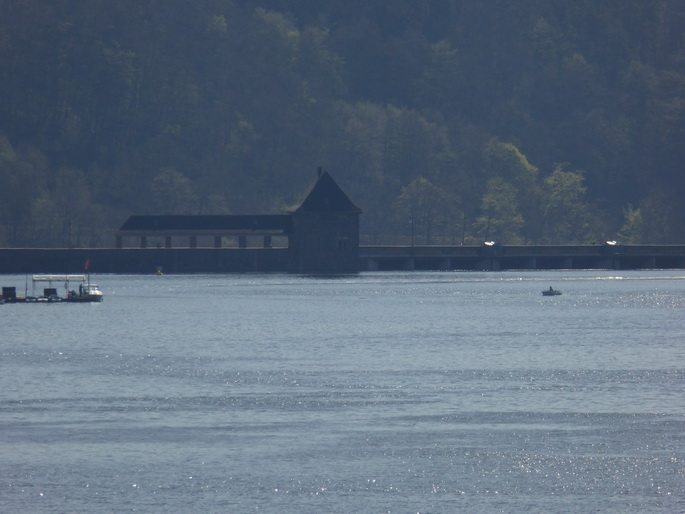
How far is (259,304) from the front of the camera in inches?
4875

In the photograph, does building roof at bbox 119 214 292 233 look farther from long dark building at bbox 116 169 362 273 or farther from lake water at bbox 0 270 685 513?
lake water at bbox 0 270 685 513

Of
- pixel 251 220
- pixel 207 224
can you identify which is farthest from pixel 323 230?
pixel 207 224

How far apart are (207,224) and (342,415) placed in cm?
13918

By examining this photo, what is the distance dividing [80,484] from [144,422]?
10058 millimetres

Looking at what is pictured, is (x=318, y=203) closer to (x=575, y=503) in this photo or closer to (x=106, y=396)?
(x=106, y=396)

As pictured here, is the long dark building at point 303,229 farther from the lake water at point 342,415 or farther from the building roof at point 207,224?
the lake water at point 342,415

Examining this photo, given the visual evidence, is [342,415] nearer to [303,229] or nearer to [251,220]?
[303,229]

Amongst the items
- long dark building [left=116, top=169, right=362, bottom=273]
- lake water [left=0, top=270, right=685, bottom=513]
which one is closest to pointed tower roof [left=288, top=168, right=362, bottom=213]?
long dark building [left=116, top=169, right=362, bottom=273]

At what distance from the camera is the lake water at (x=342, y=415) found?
39.0 metres

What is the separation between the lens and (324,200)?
186625 mm

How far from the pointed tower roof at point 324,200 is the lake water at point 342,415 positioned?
8175 centimetres

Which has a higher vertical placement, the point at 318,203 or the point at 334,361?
the point at 318,203

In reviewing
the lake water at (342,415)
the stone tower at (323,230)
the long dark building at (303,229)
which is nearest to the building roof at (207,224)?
the long dark building at (303,229)

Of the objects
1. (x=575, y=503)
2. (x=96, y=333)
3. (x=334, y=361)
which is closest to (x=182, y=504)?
(x=575, y=503)
